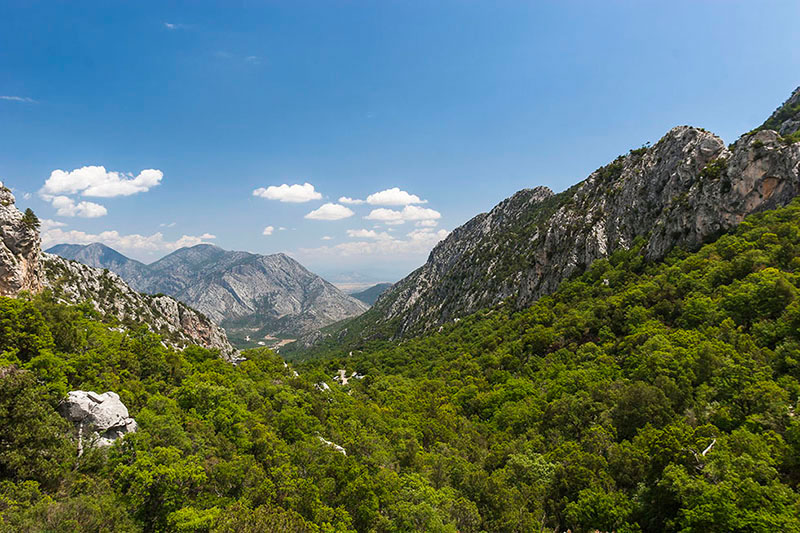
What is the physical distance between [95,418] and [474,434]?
43395 millimetres

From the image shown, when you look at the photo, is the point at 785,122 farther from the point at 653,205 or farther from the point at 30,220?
the point at 30,220

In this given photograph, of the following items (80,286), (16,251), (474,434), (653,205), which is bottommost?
(474,434)

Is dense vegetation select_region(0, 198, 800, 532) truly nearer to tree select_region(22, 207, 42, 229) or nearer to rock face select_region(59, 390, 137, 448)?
rock face select_region(59, 390, 137, 448)

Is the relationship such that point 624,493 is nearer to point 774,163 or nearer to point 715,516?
point 715,516

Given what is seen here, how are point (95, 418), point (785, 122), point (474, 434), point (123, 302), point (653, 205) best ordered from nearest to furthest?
1. point (95, 418)
2. point (474, 434)
3. point (653, 205)
4. point (123, 302)
5. point (785, 122)

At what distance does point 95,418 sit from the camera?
25.8 metres

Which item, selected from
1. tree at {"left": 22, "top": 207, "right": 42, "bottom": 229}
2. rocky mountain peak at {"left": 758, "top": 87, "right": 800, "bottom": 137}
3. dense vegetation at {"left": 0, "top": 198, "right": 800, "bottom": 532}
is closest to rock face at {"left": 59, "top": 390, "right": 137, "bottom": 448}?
dense vegetation at {"left": 0, "top": 198, "right": 800, "bottom": 532}

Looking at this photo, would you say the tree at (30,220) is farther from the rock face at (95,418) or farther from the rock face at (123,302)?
the rock face at (95,418)

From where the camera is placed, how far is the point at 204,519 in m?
17.2

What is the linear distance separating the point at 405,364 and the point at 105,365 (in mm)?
85852

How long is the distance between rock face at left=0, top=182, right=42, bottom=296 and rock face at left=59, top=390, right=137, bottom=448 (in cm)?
5267

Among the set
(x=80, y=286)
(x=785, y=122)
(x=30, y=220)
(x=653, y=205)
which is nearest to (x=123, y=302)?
(x=80, y=286)

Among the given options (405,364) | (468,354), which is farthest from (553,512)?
(405,364)

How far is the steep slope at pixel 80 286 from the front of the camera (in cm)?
6238
